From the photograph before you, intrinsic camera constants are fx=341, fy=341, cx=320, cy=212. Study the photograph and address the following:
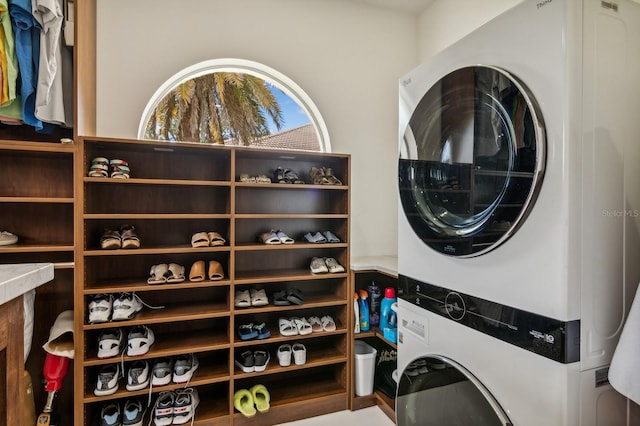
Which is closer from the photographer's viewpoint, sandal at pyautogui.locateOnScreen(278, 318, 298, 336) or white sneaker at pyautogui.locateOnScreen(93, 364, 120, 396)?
white sneaker at pyautogui.locateOnScreen(93, 364, 120, 396)

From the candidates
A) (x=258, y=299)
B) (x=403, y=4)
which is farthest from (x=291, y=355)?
(x=403, y=4)

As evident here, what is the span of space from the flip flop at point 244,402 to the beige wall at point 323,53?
114cm

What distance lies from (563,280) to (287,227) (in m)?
1.66

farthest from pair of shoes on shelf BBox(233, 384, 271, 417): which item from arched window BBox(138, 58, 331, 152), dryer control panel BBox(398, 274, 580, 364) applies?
arched window BBox(138, 58, 331, 152)

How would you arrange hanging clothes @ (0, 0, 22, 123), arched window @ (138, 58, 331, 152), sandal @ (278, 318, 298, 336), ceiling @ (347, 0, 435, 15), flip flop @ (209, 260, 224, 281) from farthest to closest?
ceiling @ (347, 0, 435, 15) < arched window @ (138, 58, 331, 152) < sandal @ (278, 318, 298, 336) < flip flop @ (209, 260, 224, 281) < hanging clothes @ (0, 0, 22, 123)

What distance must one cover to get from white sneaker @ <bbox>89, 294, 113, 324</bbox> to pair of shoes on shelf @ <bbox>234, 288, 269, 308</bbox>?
0.63m

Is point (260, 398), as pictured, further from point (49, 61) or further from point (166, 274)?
point (49, 61)

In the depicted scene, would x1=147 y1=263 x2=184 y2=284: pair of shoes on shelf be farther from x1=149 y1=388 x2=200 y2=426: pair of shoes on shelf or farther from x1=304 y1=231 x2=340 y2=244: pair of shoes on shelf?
x1=304 y1=231 x2=340 y2=244: pair of shoes on shelf

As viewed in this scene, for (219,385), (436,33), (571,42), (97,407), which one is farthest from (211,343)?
(436,33)

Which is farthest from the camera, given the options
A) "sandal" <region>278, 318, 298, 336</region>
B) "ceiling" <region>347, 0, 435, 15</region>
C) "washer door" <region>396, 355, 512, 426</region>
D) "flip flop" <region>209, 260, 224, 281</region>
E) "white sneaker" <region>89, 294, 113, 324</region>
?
"ceiling" <region>347, 0, 435, 15</region>

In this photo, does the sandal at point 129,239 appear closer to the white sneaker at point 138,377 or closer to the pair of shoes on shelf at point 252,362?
the white sneaker at point 138,377

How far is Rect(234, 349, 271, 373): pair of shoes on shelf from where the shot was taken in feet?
6.29

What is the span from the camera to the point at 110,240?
1733mm

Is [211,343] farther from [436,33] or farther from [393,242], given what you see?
[436,33]
